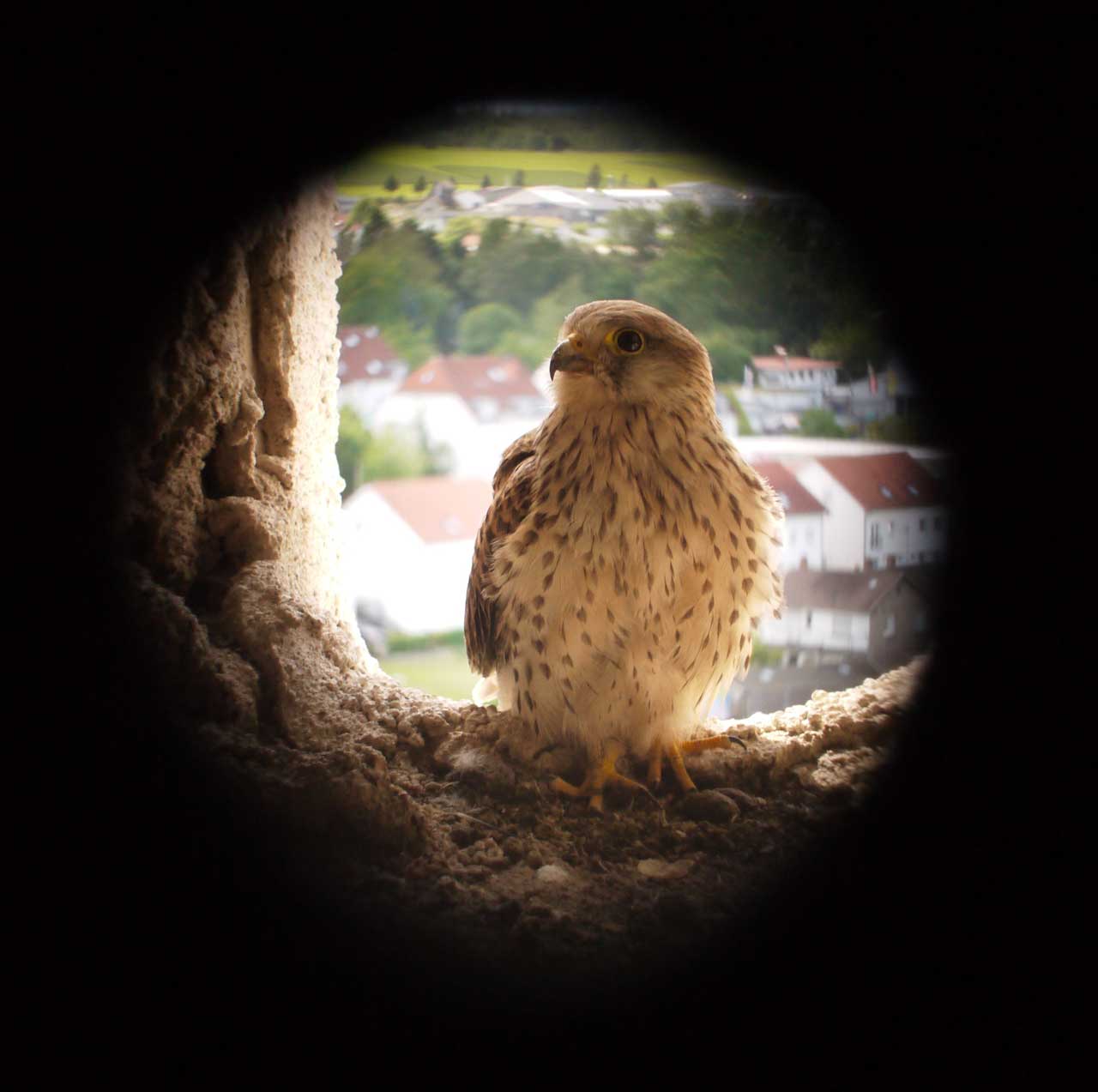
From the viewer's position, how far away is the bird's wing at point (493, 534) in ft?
5.82

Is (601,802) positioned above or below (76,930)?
above

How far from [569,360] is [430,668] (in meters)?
0.90

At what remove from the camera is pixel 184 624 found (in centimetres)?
148

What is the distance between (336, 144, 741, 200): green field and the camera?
1.41m

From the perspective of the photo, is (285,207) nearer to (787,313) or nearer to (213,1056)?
(787,313)

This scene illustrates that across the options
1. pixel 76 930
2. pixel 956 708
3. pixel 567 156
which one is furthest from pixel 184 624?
pixel 956 708

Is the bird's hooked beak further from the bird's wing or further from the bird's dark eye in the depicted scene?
the bird's wing

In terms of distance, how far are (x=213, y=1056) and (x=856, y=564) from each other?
4.38 feet

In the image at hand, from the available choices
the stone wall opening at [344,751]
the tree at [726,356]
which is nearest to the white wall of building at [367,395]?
the stone wall opening at [344,751]

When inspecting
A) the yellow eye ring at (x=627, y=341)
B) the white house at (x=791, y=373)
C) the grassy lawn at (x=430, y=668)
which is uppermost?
the yellow eye ring at (x=627, y=341)

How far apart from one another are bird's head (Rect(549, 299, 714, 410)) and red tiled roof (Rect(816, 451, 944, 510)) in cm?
30

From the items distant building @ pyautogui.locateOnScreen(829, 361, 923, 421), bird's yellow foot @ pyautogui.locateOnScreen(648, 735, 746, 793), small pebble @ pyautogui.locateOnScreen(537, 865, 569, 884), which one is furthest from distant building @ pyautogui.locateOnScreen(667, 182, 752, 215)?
small pebble @ pyautogui.locateOnScreen(537, 865, 569, 884)

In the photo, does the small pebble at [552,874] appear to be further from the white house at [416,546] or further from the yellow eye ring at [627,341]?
the yellow eye ring at [627,341]

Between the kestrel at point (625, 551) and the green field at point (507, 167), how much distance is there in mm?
237
